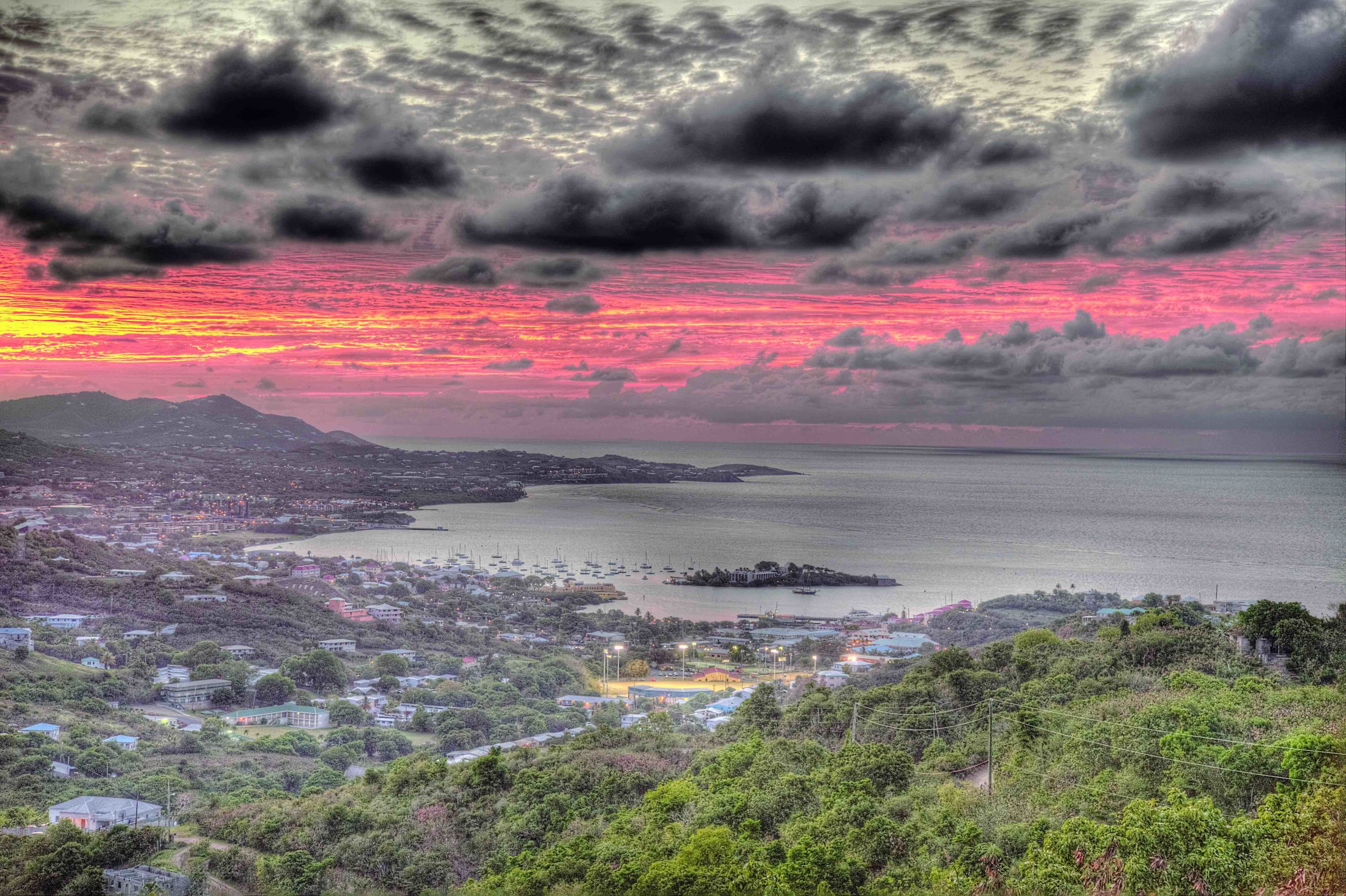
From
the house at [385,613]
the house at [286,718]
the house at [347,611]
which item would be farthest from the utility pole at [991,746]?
the house at [347,611]

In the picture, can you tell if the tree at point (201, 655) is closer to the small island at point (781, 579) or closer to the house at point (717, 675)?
the house at point (717, 675)

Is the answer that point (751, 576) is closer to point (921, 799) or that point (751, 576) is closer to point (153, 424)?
point (921, 799)

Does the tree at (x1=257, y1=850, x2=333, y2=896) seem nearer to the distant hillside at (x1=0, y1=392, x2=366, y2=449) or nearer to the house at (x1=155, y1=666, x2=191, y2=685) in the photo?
the house at (x1=155, y1=666, x2=191, y2=685)

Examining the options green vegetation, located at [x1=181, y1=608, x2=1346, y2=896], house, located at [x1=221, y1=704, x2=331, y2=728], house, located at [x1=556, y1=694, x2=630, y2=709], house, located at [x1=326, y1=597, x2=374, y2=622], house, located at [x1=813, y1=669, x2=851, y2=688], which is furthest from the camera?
house, located at [x1=326, y1=597, x2=374, y2=622]

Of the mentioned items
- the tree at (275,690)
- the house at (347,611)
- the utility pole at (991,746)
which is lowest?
the house at (347,611)

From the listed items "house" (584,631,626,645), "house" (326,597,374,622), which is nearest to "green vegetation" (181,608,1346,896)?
"house" (584,631,626,645)

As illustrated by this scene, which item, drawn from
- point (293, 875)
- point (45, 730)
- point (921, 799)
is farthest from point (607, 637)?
point (921, 799)
